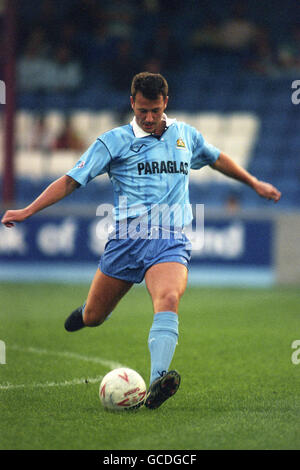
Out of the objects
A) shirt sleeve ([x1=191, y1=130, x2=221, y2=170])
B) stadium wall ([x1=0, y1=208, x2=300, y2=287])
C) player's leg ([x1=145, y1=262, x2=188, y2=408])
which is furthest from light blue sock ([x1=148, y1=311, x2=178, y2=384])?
stadium wall ([x1=0, y1=208, x2=300, y2=287])

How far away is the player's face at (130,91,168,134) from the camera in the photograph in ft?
16.2

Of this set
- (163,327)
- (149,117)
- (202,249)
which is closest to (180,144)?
(149,117)

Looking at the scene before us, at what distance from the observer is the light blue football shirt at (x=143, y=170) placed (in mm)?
5094

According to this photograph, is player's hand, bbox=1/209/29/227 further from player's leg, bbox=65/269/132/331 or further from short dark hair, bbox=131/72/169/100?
short dark hair, bbox=131/72/169/100

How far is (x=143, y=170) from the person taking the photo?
5.14 m

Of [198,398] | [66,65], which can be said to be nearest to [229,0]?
[66,65]

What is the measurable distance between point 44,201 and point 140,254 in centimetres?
69

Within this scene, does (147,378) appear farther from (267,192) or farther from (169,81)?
(169,81)

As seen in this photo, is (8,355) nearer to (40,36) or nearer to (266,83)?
(266,83)

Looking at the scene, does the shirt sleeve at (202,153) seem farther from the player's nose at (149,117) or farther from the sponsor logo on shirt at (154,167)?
the player's nose at (149,117)

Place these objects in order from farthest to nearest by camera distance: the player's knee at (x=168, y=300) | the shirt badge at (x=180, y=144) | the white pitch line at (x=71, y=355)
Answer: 1. the white pitch line at (x=71, y=355)
2. the shirt badge at (x=180, y=144)
3. the player's knee at (x=168, y=300)

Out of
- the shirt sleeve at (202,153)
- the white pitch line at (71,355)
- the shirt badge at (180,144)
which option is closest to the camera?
the shirt badge at (180,144)

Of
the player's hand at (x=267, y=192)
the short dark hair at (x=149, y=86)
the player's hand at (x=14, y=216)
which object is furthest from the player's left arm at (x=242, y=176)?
the player's hand at (x=14, y=216)

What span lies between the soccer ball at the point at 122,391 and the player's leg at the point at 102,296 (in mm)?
678
